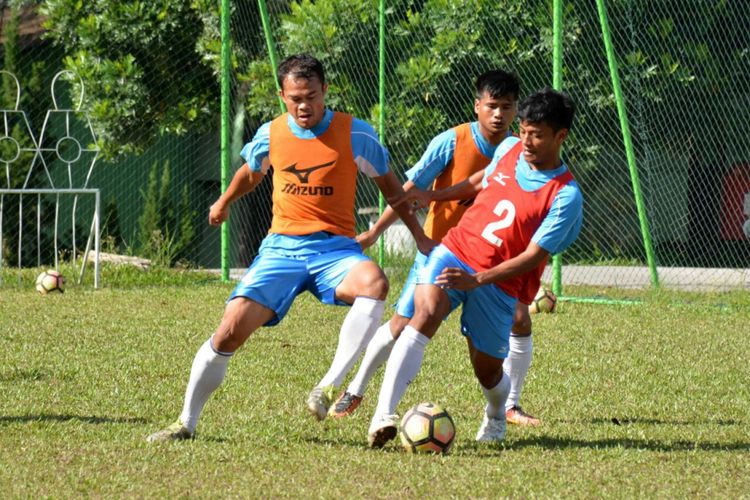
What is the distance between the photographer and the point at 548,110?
5.11 m

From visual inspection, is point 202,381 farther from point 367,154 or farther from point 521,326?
point 521,326

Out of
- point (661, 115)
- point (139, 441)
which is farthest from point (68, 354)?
point (661, 115)

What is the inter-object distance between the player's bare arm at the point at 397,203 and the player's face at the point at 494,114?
709 millimetres

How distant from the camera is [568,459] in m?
5.14

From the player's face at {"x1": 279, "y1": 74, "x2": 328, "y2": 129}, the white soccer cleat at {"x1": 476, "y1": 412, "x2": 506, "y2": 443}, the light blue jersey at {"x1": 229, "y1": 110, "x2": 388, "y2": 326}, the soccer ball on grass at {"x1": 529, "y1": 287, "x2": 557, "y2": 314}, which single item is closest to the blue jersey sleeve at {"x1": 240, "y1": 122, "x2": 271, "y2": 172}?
the light blue jersey at {"x1": 229, "y1": 110, "x2": 388, "y2": 326}

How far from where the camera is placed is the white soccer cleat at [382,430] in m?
5.17

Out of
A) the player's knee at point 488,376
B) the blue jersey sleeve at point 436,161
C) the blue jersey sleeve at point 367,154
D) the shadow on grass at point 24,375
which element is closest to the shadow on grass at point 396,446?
the player's knee at point 488,376

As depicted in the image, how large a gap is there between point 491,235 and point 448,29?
29.3ft

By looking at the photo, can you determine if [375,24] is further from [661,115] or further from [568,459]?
[568,459]

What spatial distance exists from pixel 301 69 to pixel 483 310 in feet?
4.54

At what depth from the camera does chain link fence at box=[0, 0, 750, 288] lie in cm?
1355

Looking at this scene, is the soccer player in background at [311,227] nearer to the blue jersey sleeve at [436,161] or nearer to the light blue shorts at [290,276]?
the light blue shorts at [290,276]

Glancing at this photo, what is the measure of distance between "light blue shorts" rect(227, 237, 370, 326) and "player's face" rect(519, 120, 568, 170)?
999 mm

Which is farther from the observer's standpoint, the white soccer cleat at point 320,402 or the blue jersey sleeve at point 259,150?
the blue jersey sleeve at point 259,150
